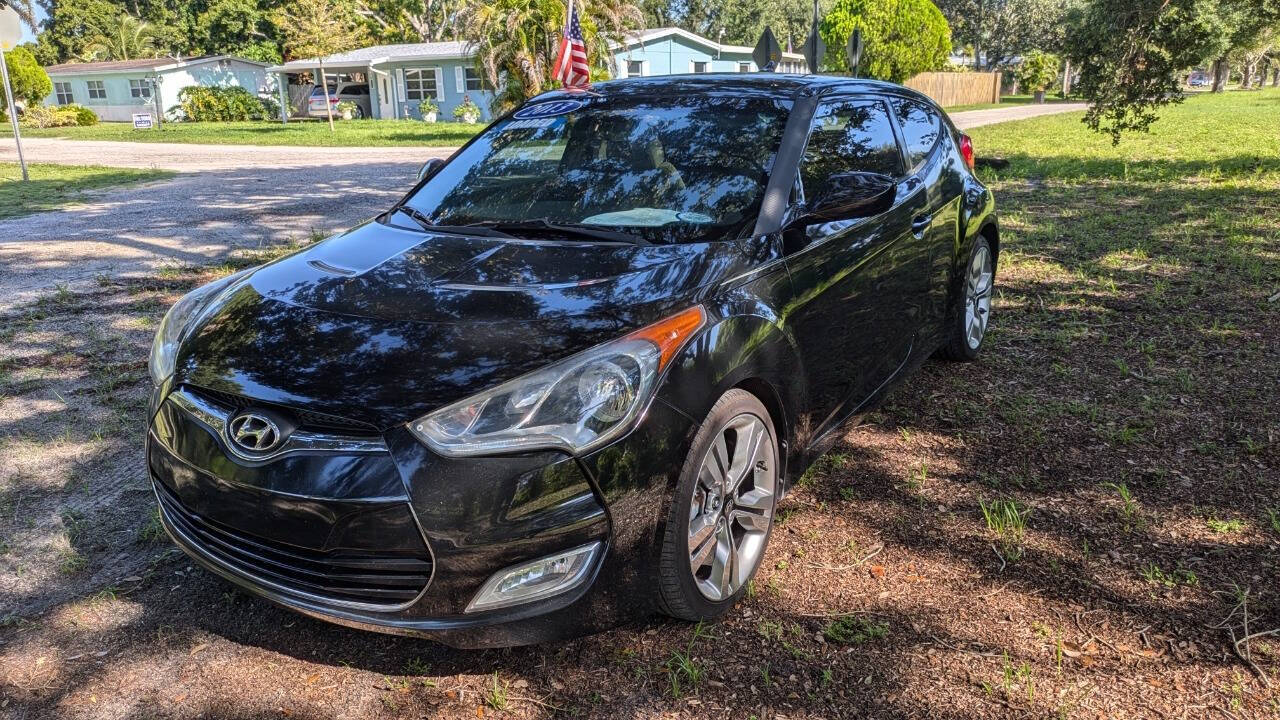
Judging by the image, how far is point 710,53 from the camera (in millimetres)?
42594

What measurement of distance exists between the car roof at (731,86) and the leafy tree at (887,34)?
37.7 m

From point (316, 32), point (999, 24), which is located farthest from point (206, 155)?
point (999, 24)

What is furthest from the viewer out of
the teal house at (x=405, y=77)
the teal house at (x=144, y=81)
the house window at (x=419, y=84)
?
the teal house at (x=144, y=81)

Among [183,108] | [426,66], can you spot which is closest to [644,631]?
[426,66]

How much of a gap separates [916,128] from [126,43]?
251 feet

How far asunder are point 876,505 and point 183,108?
153 feet

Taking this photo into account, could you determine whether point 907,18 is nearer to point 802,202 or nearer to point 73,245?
point 73,245

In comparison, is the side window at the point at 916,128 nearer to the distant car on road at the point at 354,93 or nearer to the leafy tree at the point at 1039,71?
the distant car on road at the point at 354,93

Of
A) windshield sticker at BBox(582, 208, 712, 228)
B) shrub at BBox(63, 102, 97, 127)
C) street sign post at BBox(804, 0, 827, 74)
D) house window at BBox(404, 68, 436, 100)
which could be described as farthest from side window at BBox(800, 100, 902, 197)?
shrub at BBox(63, 102, 97, 127)

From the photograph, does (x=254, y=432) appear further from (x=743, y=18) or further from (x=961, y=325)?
(x=743, y=18)

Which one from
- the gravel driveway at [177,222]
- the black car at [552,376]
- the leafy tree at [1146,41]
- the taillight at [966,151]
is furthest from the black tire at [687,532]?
the leafy tree at [1146,41]

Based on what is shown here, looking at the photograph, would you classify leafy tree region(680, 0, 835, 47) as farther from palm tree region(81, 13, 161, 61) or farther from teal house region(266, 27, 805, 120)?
palm tree region(81, 13, 161, 61)

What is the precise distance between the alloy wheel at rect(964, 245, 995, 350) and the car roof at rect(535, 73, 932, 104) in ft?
4.46

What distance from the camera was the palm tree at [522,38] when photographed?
2039 centimetres
